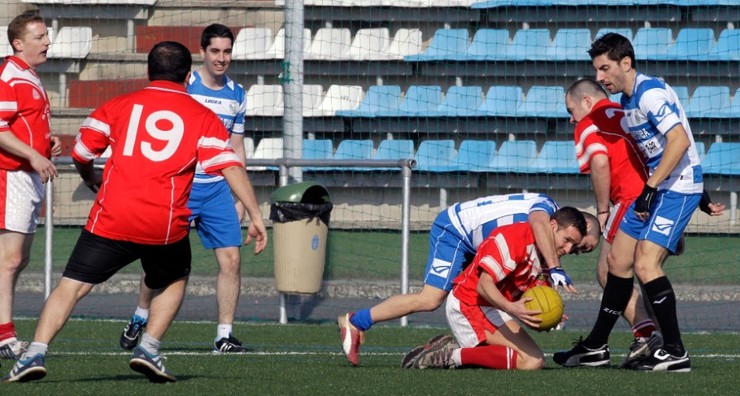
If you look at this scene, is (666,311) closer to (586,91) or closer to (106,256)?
(586,91)

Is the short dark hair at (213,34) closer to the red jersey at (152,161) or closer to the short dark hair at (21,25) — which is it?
the short dark hair at (21,25)

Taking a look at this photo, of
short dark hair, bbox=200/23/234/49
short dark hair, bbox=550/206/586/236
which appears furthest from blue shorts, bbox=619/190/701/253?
short dark hair, bbox=200/23/234/49

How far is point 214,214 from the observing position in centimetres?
927

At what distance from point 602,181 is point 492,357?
1.48 meters

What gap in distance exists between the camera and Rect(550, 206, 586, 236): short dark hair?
7.33m

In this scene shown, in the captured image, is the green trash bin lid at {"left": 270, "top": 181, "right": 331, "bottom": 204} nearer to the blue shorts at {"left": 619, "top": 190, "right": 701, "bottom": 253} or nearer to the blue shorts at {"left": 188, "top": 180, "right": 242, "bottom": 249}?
the blue shorts at {"left": 188, "top": 180, "right": 242, "bottom": 249}

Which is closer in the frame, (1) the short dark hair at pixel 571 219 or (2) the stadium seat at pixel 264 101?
(1) the short dark hair at pixel 571 219

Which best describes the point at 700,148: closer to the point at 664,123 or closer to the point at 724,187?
the point at 724,187

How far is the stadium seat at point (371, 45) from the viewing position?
54.7 feet

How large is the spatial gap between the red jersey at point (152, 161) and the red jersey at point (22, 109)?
1.82 metres

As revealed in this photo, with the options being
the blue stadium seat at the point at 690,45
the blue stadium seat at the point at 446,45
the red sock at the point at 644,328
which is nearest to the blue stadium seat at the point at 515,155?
the blue stadium seat at the point at 446,45

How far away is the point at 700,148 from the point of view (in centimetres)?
1575

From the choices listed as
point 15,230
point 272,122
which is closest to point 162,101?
point 15,230

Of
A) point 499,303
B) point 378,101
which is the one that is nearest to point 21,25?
point 499,303
